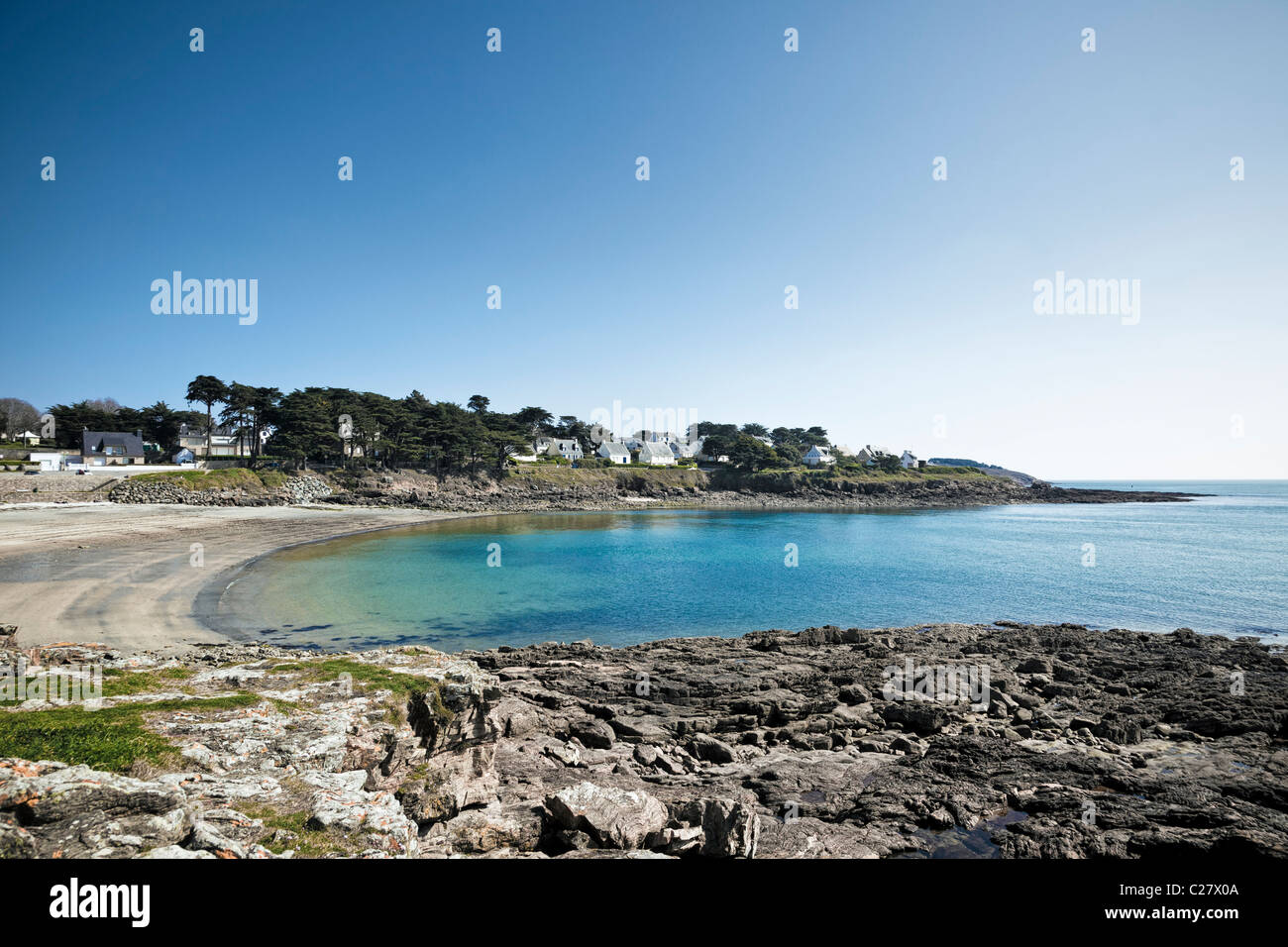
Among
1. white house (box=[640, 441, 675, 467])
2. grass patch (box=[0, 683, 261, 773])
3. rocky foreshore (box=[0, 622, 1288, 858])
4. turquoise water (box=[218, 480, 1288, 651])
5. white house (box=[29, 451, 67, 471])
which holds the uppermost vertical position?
white house (box=[640, 441, 675, 467])

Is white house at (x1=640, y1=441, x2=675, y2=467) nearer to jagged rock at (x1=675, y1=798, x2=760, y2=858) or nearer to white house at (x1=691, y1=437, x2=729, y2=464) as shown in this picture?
white house at (x1=691, y1=437, x2=729, y2=464)

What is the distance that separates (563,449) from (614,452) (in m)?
11.8

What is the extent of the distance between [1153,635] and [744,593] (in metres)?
18.3

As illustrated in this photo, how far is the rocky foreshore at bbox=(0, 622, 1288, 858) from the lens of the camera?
6949mm

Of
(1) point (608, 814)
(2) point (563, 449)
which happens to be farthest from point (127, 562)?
(2) point (563, 449)

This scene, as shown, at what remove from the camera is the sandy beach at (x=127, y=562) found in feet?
66.6

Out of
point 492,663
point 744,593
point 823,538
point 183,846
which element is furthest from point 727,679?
point 823,538

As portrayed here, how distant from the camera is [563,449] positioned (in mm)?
125125

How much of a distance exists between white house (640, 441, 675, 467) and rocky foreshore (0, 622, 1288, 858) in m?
107

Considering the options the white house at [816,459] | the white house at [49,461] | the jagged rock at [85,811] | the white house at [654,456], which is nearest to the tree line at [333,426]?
the white house at [49,461]

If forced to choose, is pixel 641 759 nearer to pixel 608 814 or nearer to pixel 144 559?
pixel 608 814

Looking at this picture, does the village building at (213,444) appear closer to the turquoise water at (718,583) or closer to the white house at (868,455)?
the turquoise water at (718,583)

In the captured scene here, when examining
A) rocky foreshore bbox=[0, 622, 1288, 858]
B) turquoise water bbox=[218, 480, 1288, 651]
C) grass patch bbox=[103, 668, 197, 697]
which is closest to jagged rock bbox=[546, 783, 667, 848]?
rocky foreshore bbox=[0, 622, 1288, 858]

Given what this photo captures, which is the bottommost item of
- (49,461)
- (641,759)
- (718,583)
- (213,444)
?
(718,583)
